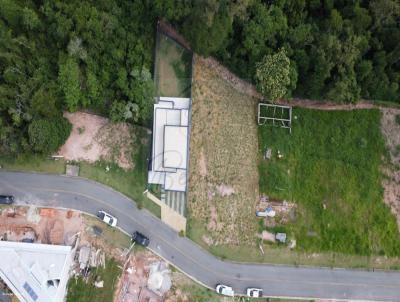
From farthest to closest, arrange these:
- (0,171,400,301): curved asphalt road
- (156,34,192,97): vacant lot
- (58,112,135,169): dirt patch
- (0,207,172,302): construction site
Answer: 1. (156,34,192,97): vacant lot
2. (58,112,135,169): dirt patch
3. (0,171,400,301): curved asphalt road
4. (0,207,172,302): construction site

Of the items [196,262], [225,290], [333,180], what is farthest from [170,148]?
[333,180]

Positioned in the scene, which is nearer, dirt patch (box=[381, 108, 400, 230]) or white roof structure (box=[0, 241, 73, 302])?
white roof structure (box=[0, 241, 73, 302])

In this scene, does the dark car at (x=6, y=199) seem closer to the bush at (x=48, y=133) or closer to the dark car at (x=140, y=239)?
the bush at (x=48, y=133)

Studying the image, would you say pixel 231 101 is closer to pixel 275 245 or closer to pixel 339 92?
pixel 339 92

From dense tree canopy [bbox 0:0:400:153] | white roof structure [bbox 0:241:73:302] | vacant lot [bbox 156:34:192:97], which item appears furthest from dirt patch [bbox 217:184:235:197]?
white roof structure [bbox 0:241:73:302]

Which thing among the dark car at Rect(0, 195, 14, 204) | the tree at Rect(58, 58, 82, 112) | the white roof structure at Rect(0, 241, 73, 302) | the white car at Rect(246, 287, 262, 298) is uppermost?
the tree at Rect(58, 58, 82, 112)

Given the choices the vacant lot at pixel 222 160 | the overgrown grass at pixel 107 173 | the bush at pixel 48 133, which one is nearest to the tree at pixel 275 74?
the vacant lot at pixel 222 160

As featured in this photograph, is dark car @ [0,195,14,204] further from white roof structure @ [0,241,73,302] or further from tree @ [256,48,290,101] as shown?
tree @ [256,48,290,101]
